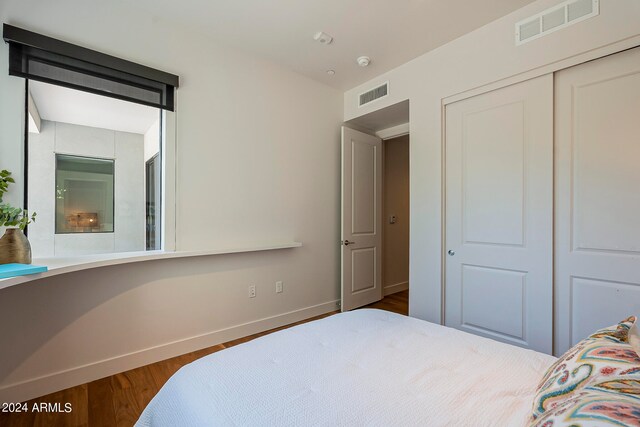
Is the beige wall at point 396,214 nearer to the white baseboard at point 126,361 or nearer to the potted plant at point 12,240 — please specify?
the white baseboard at point 126,361

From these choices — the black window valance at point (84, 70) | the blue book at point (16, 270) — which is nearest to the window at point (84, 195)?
the black window valance at point (84, 70)

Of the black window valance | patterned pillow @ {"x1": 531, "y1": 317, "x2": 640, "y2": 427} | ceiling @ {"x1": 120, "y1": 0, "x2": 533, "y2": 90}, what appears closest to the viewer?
patterned pillow @ {"x1": 531, "y1": 317, "x2": 640, "y2": 427}

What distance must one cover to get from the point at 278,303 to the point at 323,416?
230 cm

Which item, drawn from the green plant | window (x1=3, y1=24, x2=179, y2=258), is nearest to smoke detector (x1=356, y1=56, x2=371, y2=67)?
window (x1=3, y1=24, x2=179, y2=258)

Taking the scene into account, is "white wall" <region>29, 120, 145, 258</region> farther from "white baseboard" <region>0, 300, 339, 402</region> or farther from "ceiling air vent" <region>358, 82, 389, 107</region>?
"ceiling air vent" <region>358, 82, 389, 107</region>

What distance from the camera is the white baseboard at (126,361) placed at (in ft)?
5.96

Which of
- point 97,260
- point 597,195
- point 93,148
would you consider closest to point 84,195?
point 93,148

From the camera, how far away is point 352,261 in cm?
350

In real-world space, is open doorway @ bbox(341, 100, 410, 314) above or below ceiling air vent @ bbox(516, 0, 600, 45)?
below

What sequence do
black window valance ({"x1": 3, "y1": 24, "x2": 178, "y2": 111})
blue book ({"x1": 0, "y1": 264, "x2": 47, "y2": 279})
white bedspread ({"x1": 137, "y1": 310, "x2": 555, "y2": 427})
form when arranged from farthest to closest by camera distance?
black window valance ({"x1": 3, "y1": 24, "x2": 178, "y2": 111}) → blue book ({"x1": 0, "y1": 264, "x2": 47, "y2": 279}) → white bedspread ({"x1": 137, "y1": 310, "x2": 555, "y2": 427})

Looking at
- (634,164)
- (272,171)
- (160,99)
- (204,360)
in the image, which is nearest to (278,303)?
(272,171)

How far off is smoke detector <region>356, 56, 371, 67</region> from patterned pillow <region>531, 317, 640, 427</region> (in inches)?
107

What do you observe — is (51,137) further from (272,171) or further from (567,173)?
(567,173)

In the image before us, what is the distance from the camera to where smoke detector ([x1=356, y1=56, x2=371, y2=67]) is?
2.82m
